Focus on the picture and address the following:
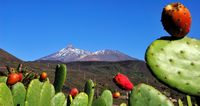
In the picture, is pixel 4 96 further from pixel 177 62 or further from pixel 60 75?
pixel 60 75

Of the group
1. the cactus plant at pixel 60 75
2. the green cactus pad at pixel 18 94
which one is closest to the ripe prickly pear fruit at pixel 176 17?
the green cactus pad at pixel 18 94

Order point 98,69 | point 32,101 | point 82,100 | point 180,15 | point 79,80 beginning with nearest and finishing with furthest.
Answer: point 180,15 < point 32,101 < point 82,100 < point 79,80 < point 98,69

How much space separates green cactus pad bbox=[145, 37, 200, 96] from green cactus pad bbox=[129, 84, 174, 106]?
148mm

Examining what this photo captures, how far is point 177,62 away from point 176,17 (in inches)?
21.4

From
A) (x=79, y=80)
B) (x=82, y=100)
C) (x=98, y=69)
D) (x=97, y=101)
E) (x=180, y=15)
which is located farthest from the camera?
(x=98, y=69)

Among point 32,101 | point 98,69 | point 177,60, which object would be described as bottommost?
point 32,101

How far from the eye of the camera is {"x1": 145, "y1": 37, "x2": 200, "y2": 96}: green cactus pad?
7.86ft

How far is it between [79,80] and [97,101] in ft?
151

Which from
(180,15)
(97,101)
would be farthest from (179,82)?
(97,101)

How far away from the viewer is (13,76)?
350 cm

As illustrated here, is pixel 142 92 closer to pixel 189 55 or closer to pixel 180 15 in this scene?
pixel 189 55

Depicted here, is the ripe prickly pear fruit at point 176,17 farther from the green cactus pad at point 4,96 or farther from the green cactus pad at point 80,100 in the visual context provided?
the green cactus pad at point 80,100

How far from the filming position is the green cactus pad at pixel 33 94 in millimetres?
2674

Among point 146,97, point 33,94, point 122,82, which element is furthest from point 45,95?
point 146,97
